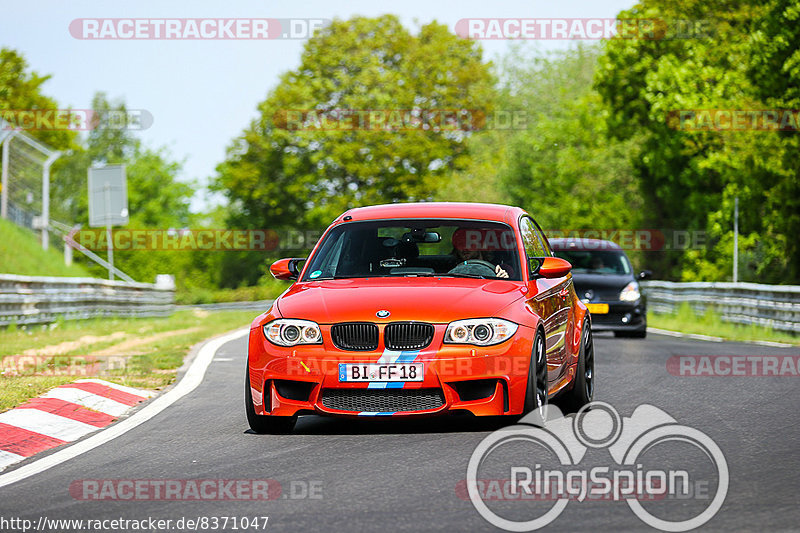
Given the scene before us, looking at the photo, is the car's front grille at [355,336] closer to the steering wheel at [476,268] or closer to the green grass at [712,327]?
the steering wheel at [476,268]

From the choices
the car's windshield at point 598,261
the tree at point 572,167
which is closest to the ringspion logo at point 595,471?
the car's windshield at point 598,261

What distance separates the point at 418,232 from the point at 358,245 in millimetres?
471

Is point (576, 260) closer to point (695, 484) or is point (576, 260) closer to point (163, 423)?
point (163, 423)

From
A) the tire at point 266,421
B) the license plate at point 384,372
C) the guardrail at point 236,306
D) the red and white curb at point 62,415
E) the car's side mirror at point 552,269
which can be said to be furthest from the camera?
the guardrail at point 236,306

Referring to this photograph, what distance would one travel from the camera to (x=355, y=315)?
8.31m

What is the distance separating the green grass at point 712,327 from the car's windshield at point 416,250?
11.8m

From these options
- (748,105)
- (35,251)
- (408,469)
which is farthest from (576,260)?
(35,251)

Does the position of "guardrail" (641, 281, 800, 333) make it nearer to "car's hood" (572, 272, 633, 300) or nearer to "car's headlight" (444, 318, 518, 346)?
"car's hood" (572, 272, 633, 300)

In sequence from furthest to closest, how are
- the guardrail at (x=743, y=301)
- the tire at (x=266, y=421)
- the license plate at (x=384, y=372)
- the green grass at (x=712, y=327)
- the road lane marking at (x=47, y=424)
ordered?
1. the guardrail at (x=743, y=301)
2. the green grass at (x=712, y=327)
3. the road lane marking at (x=47, y=424)
4. the tire at (x=266, y=421)
5. the license plate at (x=384, y=372)

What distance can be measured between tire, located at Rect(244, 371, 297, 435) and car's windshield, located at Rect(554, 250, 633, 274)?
13.8m

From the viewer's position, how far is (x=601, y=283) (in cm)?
2128

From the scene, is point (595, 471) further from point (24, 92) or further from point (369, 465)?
point (24, 92)

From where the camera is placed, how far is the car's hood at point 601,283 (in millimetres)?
21125

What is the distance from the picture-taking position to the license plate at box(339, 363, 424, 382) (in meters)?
8.13
